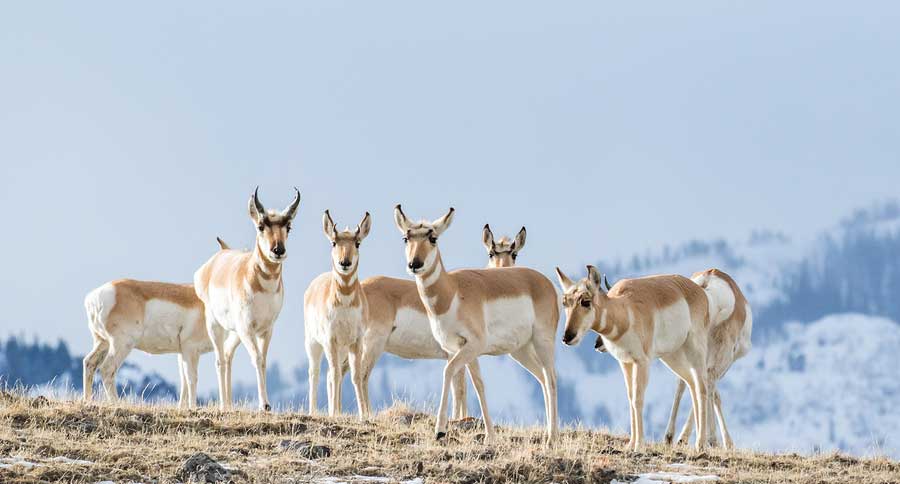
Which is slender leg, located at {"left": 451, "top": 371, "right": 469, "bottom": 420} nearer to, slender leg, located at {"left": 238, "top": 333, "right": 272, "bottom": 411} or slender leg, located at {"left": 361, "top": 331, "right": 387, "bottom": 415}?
slender leg, located at {"left": 361, "top": 331, "right": 387, "bottom": 415}

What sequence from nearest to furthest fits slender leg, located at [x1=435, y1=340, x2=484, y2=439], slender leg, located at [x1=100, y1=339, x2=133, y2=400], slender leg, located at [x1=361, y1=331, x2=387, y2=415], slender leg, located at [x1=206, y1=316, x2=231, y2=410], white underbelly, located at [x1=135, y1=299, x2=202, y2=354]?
Result: slender leg, located at [x1=435, y1=340, x2=484, y2=439]
slender leg, located at [x1=361, y1=331, x2=387, y2=415]
slender leg, located at [x1=206, y1=316, x2=231, y2=410]
slender leg, located at [x1=100, y1=339, x2=133, y2=400]
white underbelly, located at [x1=135, y1=299, x2=202, y2=354]

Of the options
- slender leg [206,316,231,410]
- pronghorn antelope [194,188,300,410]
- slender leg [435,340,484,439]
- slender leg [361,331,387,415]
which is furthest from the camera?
slender leg [206,316,231,410]

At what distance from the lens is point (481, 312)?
17.3 m

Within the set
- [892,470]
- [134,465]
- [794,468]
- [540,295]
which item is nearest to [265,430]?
[134,465]

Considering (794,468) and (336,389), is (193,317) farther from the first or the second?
(794,468)

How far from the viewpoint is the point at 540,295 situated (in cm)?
1788

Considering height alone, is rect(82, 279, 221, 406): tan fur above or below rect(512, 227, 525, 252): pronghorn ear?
below

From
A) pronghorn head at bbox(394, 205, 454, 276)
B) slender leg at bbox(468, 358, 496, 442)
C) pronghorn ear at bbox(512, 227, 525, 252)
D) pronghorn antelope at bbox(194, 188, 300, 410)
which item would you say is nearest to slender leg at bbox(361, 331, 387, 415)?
pronghorn antelope at bbox(194, 188, 300, 410)

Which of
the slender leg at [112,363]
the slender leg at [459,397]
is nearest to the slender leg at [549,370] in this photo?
the slender leg at [459,397]

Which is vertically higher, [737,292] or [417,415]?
[737,292]

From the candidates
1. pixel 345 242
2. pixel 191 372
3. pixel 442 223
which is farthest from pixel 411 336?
pixel 442 223

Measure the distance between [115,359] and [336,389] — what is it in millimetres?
4824

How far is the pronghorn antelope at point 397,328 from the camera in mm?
21281

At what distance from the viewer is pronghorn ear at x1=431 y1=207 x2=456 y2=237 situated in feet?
55.8
